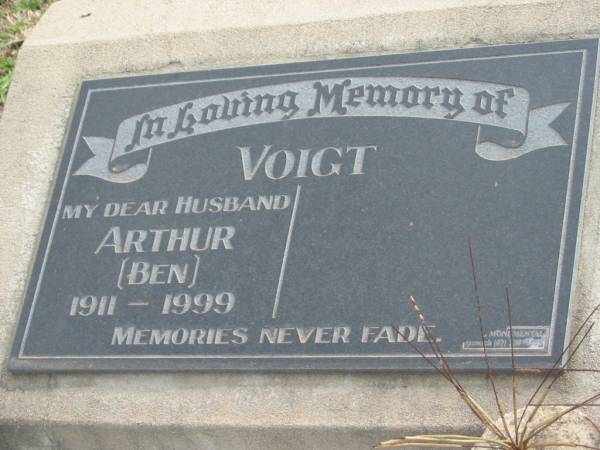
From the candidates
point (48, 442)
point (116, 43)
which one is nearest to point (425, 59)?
point (116, 43)

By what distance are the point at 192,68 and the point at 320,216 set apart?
3.83ft

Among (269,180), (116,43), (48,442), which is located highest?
(116,43)

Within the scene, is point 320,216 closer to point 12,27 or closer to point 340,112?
point 340,112

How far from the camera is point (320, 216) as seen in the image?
15.6 feet

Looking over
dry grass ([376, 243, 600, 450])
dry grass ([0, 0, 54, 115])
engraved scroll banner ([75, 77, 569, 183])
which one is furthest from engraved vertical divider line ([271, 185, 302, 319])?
dry grass ([0, 0, 54, 115])

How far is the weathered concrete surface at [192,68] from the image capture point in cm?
428

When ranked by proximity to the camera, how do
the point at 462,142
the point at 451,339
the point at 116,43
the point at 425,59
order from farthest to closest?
the point at 116,43 < the point at 425,59 < the point at 462,142 < the point at 451,339

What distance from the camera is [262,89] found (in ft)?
17.1

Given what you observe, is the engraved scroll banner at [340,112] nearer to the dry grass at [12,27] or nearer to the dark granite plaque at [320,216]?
the dark granite plaque at [320,216]

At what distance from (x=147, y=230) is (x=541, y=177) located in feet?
5.59

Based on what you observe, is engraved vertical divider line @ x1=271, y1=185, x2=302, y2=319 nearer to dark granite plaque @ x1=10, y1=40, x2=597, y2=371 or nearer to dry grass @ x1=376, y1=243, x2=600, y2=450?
dark granite plaque @ x1=10, y1=40, x2=597, y2=371

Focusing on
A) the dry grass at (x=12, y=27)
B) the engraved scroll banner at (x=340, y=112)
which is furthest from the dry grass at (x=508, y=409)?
the dry grass at (x=12, y=27)

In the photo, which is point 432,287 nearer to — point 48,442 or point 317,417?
point 317,417

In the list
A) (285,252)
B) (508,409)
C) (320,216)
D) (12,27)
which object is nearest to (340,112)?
(320,216)
